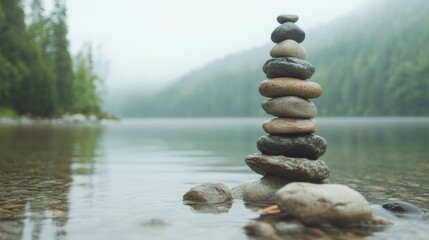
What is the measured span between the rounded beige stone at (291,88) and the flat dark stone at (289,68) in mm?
185

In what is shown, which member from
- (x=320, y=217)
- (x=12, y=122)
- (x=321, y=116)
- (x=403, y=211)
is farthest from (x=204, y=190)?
(x=321, y=116)

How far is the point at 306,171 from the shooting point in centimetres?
1120

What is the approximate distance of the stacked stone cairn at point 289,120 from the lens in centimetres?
1152

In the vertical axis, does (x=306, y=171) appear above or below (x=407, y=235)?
above

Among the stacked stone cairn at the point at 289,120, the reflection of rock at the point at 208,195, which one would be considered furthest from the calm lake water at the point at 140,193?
the stacked stone cairn at the point at 289,120

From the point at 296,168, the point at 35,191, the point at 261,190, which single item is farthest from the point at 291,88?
the point at 35,191

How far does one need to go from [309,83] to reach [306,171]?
7.62 ft

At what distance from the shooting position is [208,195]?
11.1 meters

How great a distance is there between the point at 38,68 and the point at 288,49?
247 feet

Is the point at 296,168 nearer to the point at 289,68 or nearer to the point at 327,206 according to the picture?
the point at 289,68

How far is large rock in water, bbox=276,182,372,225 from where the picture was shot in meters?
8.19

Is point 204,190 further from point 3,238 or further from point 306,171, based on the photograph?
point 3,238

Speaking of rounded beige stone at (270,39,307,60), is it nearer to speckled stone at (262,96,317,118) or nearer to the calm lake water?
speckled stone at (262,96,317,118)


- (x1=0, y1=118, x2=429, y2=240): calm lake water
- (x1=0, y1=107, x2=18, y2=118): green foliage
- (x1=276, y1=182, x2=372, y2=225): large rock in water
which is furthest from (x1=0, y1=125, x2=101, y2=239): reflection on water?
(x1=0, y1=107, x2=18, y2=118): green foliage
